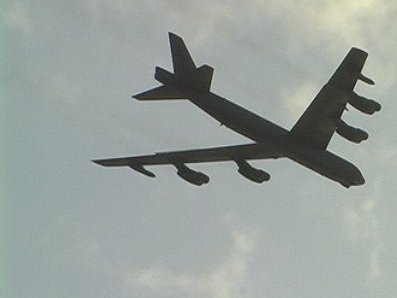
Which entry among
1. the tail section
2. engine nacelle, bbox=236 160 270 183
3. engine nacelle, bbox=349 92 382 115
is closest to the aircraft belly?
the tail section

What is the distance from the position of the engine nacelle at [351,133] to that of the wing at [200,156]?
4.42 metres

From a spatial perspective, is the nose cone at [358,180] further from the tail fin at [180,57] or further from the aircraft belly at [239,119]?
the tail fin at [180,57]

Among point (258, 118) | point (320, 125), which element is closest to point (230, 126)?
point (258, 118)

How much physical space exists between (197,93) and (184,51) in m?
5.43

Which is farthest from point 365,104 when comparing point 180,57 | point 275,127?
point 180,57

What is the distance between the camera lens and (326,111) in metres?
56.5

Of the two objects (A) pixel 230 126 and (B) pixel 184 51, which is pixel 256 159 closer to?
(A) pixel 230 126

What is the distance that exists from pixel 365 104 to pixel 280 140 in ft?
20.5

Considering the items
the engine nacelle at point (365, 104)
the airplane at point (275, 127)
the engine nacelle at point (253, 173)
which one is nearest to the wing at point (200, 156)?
the airplane at point (275, 127)

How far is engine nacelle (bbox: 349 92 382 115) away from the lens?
53.9 meters

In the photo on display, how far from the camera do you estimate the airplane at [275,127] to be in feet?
178

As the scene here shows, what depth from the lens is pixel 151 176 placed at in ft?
200

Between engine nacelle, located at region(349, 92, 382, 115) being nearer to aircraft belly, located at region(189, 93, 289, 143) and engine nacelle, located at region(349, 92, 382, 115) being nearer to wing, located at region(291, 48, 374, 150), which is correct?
wing, located at region(291, 48, 374, 150)

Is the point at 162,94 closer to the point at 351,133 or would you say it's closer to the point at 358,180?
the point at 351,133
